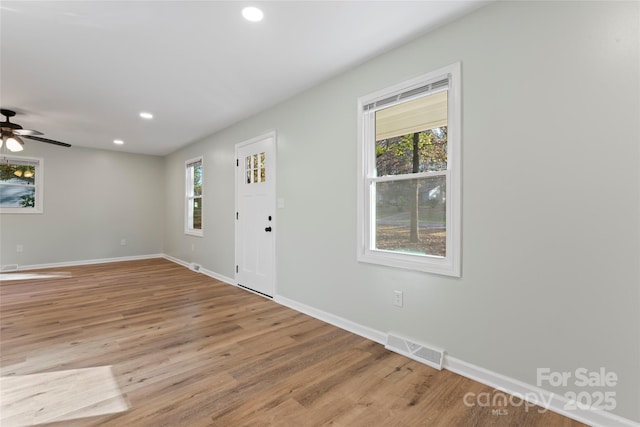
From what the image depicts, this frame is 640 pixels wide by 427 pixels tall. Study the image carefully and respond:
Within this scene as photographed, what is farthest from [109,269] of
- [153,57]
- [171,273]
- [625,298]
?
[625,298]

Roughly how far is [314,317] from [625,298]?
238 centimetres

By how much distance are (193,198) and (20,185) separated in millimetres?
3073

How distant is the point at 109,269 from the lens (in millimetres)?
5582

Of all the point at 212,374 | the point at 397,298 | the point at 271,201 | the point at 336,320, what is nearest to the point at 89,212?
the point at 271,201

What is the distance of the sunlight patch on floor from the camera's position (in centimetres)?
157

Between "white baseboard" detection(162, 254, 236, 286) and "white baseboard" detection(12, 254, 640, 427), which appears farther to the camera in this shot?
"white baseboard" detection(162, 254, 236, 286)

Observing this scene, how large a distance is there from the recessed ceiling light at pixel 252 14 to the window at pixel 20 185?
6009mm

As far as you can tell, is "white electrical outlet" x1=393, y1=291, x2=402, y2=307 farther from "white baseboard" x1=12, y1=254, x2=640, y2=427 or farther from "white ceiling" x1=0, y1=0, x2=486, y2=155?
"white ceiling" x1=0, y1=0, x2=486, y2=155

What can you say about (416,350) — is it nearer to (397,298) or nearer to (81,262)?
(397,298)

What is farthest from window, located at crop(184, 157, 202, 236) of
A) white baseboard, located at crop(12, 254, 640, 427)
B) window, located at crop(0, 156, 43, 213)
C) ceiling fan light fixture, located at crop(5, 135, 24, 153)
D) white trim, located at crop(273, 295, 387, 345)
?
white baseboard, located at crop(12, 254, 640, 427)

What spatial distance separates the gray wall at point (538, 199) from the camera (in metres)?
1.46

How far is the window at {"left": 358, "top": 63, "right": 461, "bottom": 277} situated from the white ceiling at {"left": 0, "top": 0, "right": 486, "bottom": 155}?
1.49 ft

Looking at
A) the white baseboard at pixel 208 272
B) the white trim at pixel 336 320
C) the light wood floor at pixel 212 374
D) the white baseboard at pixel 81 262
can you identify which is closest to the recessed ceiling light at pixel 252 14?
the light wood floor at pixel 212 374

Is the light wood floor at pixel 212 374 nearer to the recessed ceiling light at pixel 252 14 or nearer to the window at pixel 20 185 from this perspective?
the recessed ceiling light at pixel 252 14
